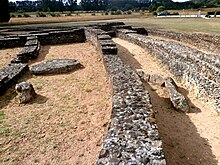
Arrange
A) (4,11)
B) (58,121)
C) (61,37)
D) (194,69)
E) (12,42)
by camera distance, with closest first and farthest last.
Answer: (58,121) → (194,69) → (12,42) → (61,37) → (4,11)

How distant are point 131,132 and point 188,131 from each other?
2907mm

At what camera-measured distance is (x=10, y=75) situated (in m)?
10.3

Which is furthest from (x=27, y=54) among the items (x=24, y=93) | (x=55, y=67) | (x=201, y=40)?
(x=201, y=40)

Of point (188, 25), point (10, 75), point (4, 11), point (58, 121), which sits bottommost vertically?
point (58, 121)

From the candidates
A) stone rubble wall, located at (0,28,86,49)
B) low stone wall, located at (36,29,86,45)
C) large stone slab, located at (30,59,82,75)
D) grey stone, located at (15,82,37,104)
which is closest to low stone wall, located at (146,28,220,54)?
low stone wall, located at (36,29,86,45)

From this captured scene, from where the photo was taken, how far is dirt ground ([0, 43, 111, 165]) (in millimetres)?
5551

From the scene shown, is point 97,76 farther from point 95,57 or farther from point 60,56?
point 60,56

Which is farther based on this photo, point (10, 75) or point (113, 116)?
point (10, 75)

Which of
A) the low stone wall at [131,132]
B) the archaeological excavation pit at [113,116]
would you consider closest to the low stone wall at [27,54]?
the archaeological excavation pit at [113,116]

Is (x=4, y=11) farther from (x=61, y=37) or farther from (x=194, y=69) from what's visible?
(x=194, y=69)

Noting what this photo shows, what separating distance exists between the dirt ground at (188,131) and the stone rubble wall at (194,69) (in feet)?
1.18

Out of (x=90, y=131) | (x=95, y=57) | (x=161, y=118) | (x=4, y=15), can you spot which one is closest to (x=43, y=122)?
(x=90, y=131)

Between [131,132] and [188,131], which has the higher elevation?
[131,132]

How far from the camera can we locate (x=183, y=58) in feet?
36.7
